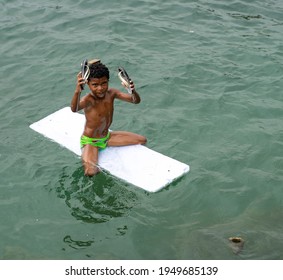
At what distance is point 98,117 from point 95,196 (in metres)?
1.11

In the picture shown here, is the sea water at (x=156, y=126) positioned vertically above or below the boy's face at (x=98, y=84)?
below

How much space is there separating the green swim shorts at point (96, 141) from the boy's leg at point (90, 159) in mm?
59

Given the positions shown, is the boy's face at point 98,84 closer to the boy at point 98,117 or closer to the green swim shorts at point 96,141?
the boy at point 98,117

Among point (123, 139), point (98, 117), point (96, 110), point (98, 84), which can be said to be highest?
point (98, 84)

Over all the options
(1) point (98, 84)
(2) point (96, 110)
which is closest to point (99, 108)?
(2) point (96, 110)

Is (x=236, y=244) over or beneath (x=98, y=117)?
beneath

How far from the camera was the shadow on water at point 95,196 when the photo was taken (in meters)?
6.18

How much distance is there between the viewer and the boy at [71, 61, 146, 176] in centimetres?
628

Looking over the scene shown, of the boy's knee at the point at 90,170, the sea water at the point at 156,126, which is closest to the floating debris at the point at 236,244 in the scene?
the sea water at the point at 156,126

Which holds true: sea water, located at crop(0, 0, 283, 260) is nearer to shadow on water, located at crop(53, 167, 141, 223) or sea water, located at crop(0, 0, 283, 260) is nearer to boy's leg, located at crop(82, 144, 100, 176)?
shadow on water, located at crop(53, 167, 141, 223)

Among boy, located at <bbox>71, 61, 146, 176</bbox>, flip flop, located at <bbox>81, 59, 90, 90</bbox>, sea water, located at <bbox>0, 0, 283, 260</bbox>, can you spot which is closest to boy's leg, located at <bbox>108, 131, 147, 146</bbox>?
boy, located at <bbox>71, 61, 146, 176</bbox>

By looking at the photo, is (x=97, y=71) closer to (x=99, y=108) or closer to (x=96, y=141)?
(x=99, y=108)

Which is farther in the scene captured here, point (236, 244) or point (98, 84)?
point (98, 84)

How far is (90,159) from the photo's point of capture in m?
6.67
